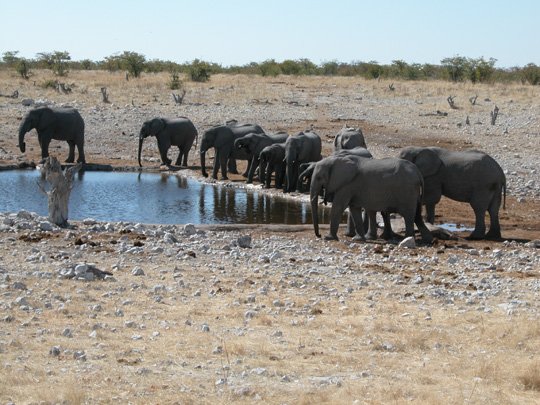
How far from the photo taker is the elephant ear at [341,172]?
725 inches

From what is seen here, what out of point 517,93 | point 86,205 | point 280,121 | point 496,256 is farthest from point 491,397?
point 517,93

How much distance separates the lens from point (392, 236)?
749 inches

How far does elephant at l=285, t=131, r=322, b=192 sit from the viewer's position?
86.8 ft

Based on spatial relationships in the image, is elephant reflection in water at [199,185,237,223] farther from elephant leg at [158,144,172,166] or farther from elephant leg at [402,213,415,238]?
elephant leg at [402,213,415,238]

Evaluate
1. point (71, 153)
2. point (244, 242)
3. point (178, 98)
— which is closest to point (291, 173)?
point (71, 153)

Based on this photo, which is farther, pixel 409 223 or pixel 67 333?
pixel 409 223

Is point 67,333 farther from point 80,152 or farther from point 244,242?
point 80,152

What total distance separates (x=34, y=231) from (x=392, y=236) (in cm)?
642

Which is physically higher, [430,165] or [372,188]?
[430,165]

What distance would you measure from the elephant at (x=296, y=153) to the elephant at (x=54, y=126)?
27.0 feet

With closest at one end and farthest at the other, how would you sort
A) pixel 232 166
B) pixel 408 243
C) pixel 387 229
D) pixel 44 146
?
1. pixel 408 243
2. pixel 387 229
3. pixel 232 166
4. pixel 44 146

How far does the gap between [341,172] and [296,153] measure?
8272 mm

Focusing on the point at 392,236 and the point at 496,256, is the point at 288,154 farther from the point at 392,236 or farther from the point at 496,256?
the point at 496,256

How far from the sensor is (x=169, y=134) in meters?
32.9
